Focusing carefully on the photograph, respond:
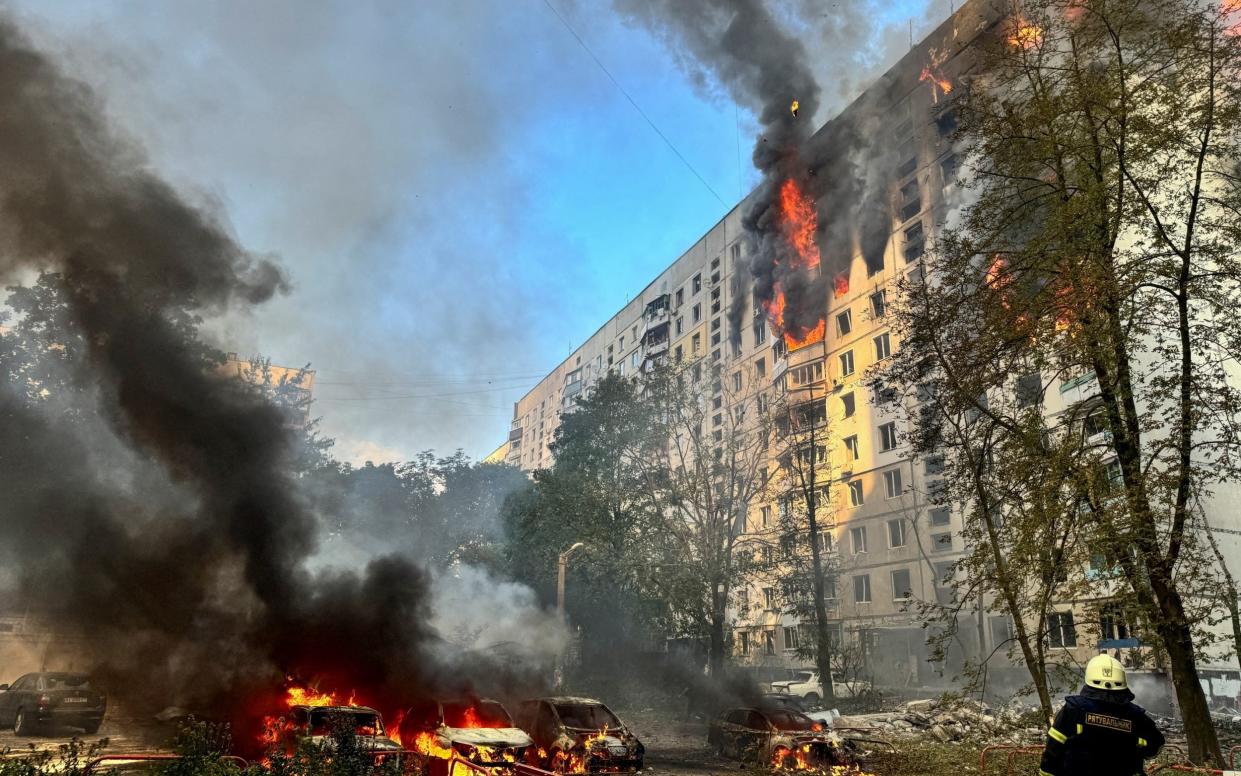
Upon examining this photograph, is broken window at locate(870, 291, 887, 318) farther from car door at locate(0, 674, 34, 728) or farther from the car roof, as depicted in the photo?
car door at locate(0, 674, 34, 728)

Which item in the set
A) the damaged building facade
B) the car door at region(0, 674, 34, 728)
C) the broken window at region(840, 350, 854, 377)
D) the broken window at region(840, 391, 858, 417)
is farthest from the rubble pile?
the broken window at region(840, 350, 854, 377)

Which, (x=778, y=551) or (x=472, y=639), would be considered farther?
(x=778, y=551)

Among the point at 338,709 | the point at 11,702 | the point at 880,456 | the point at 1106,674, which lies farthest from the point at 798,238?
the point at 1106,674

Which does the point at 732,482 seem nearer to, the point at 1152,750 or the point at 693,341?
the point at 1152,750

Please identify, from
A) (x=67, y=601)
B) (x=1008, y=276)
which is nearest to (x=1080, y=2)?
(x=1008, y=276)

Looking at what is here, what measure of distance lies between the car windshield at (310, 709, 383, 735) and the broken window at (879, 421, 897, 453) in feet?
124

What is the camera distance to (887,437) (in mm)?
45781

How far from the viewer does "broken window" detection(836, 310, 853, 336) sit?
50.7 m

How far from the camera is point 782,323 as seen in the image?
5384 cm

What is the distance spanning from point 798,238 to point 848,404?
11.9 m

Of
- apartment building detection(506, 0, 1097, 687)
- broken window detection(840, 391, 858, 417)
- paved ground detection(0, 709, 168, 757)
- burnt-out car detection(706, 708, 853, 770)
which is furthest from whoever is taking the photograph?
broken window detection(840, 391, 858, 417)

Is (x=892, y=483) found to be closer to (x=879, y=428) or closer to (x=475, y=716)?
(x=879, y=428)

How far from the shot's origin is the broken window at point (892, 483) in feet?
146

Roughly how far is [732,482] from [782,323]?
2459 cm
